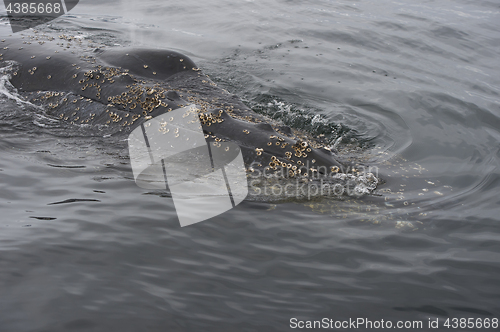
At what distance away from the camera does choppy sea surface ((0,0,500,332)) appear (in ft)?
10.0

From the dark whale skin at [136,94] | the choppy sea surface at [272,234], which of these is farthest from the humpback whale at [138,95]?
the choppy sea surface at [272,234]

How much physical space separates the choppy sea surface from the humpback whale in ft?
1.13

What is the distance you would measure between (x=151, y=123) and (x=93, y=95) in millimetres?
1236

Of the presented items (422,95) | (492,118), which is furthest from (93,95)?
(492,118)

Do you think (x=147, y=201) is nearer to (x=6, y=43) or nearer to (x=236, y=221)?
(x=236, y=221)

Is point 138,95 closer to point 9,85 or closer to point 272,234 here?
point 9,85

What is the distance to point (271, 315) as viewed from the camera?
3.00 m

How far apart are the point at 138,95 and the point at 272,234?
9.09 feet

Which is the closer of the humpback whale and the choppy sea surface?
the choppy sea surface

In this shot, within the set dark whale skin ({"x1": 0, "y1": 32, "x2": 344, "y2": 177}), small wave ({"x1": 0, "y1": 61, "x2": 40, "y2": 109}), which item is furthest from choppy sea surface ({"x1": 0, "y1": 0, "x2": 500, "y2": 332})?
dark whale skin ({"x1": 0, "y1": 32, "x2": 344, "y2": 177})

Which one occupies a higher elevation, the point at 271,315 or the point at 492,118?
the point at 492,118

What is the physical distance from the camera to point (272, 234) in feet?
12.7

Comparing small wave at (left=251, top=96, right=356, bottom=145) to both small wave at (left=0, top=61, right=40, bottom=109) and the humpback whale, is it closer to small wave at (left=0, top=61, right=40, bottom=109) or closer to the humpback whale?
the humpback whale

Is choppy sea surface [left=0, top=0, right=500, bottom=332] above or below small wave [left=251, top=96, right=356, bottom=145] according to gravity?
below
